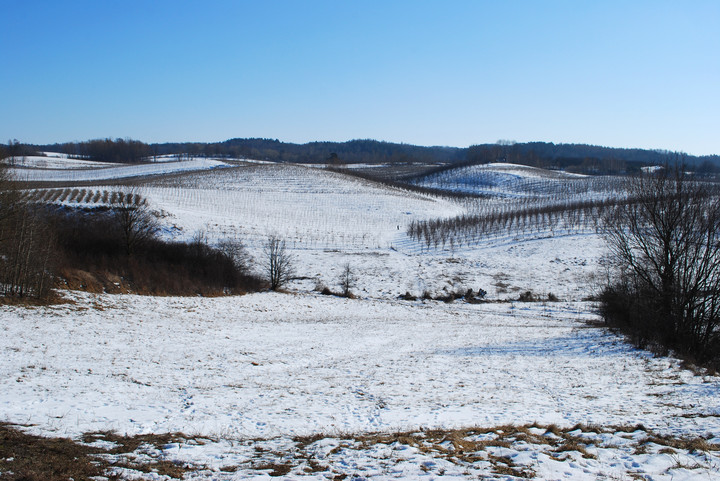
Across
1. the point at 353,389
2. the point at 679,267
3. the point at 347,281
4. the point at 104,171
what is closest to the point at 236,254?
the point at 347,281

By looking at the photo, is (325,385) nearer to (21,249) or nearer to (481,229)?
(21,249)

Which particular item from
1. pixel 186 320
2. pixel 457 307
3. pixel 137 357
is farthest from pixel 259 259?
pixel 137 357

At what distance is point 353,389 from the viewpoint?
12.8 meters

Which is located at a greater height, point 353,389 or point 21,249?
point 21,249

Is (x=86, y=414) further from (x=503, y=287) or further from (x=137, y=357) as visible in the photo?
(x=503, y=287)

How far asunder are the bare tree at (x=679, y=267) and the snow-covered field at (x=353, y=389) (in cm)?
213

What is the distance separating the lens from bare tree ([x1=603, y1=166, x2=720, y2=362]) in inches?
699

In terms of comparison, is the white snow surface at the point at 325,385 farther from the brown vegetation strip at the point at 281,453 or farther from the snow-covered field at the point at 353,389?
the brown vegetation strip at the point at 281,453

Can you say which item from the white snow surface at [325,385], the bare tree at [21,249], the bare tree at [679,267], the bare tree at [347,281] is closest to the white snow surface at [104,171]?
the bare tree at [347,281]

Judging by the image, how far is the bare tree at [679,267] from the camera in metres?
17.8

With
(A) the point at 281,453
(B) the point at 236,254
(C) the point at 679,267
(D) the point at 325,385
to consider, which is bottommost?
(D) the point at 325,385

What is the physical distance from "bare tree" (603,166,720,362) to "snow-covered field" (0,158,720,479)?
2127 mm

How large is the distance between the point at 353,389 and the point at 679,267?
49.8ft

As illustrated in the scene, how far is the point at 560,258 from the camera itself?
53250 millimetres
